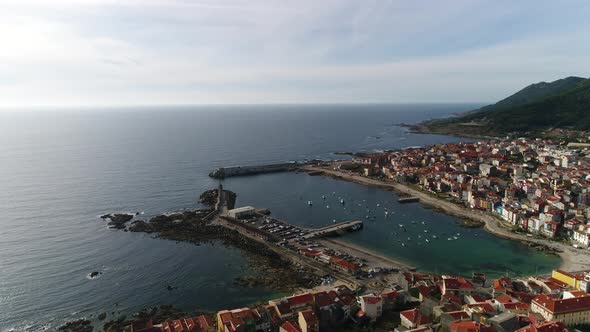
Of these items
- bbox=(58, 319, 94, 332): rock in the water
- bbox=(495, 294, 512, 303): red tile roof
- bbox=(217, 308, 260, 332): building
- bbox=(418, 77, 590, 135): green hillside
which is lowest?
bbox=(58, 319, 94, 332): rock in the water

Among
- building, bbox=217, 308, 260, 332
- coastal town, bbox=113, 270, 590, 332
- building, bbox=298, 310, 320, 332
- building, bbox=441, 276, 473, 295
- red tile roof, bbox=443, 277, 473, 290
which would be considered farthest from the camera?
red tile roof, bbox=443, 277, 473, 290

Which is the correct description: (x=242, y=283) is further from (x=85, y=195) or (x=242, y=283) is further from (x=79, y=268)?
(x=85, y=195)

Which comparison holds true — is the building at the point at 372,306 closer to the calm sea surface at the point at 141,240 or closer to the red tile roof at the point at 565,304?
the calm sea surface at the point at 141,240

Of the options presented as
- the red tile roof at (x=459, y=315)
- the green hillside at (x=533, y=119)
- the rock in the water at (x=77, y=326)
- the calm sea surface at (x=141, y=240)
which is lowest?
the rock in the water at (x=77, y=326)

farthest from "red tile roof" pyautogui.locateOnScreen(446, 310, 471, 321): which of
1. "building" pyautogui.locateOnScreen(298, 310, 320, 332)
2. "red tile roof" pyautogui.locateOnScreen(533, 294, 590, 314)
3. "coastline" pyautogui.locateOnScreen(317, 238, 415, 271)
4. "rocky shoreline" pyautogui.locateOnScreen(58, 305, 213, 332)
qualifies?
"rocky shoreline" pyautogui.locateOnScreen(58, 305, 213, 332)

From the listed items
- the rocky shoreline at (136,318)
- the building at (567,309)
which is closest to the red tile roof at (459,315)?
the building at (567,309)

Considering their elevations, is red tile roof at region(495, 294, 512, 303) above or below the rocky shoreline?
above

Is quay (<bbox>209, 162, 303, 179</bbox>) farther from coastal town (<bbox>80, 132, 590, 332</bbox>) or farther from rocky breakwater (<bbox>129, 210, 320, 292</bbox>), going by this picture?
rocky breakwater (<bbox>129, 210, 320, 292</bbox>)
